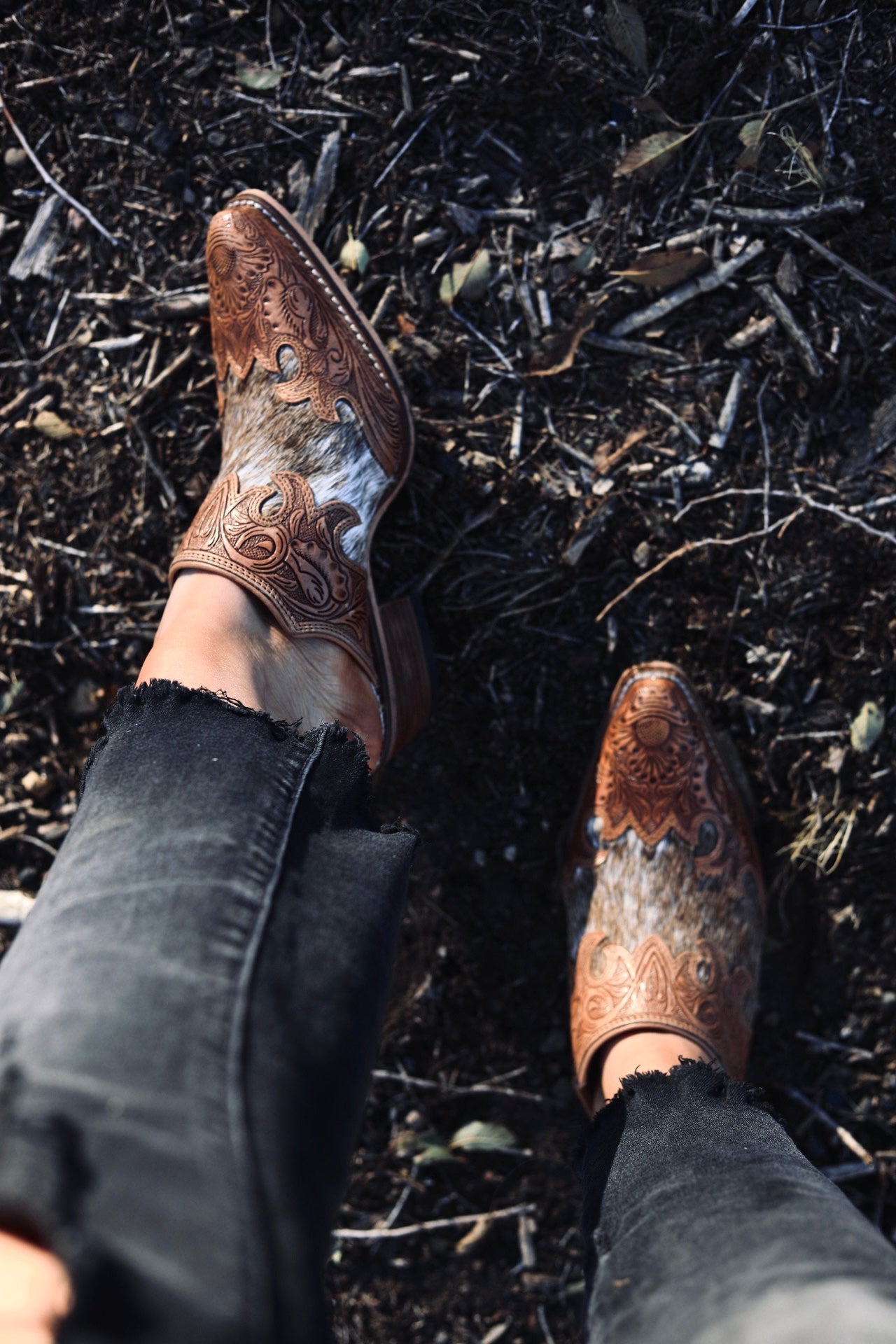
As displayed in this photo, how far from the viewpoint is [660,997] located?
159 cm

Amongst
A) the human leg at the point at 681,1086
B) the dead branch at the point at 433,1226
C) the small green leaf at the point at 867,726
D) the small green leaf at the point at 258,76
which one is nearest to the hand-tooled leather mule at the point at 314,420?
the small green leaf at the point at 258,76

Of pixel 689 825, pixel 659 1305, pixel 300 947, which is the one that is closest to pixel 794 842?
pixel 689 825

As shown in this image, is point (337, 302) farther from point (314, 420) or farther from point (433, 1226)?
point (433, 1226)

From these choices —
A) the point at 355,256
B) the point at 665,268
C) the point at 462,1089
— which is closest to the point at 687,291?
the point at 665,268

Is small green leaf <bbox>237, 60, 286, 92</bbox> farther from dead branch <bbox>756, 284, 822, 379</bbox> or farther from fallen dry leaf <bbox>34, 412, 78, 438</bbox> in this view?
dead branch <bbox>756, 284, 822, 379</bbox>

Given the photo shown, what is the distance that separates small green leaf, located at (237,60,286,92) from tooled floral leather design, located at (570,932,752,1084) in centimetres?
179

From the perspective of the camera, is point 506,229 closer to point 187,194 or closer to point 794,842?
point 187,194

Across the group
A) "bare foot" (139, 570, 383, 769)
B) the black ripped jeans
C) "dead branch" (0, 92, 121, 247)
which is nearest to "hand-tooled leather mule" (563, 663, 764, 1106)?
the black ripped jeans

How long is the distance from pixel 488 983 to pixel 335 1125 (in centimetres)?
97

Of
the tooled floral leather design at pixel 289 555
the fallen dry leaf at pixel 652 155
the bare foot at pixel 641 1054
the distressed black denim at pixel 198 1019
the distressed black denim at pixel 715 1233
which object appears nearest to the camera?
the distressed black denim at pixel 198 1019

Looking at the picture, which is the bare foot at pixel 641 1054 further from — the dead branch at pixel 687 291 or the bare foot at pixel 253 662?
the dead branch at pixel 687 291

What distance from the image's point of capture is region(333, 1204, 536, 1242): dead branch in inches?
72.5

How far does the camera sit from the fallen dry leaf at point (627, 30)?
62.6 inches

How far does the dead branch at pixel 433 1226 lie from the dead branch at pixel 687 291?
1822mm
